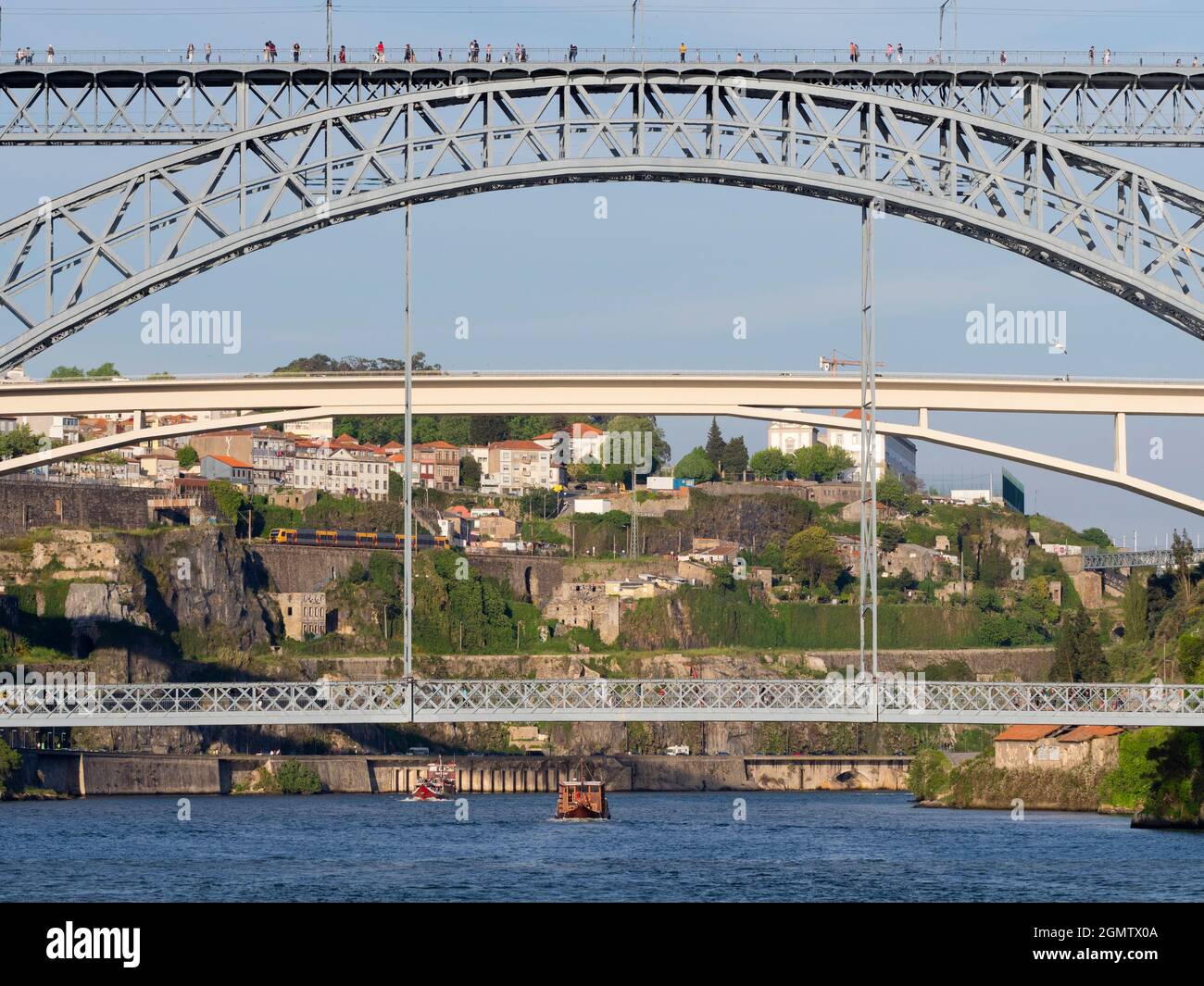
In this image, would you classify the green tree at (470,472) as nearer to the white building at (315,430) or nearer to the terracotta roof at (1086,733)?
the white building at (315,430)

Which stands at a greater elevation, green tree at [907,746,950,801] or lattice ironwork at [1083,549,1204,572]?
lattice ironwork at [1083,549,1204,572]

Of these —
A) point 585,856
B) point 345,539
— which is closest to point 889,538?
point 345,539

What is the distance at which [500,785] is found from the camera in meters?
120

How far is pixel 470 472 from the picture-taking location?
614 ft

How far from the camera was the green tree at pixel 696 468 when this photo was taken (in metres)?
190

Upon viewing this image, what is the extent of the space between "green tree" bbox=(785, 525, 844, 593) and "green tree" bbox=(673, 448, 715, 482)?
24.3 meters

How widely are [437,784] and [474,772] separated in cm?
1646

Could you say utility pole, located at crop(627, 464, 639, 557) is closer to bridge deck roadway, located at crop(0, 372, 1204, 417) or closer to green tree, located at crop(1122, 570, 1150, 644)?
green tree, located at crop(1122, 570, 1150, 644)

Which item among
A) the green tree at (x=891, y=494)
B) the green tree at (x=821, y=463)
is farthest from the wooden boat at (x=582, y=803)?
the green tree at (x=821, y=463)

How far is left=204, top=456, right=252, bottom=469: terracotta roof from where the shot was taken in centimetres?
16212

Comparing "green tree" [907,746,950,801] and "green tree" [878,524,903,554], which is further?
"green tree" [878,524,903,554]

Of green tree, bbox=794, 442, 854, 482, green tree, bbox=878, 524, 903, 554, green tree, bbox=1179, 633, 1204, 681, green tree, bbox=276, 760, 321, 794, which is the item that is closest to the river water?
green tree, bbox=1179, 633, 1204, 681
